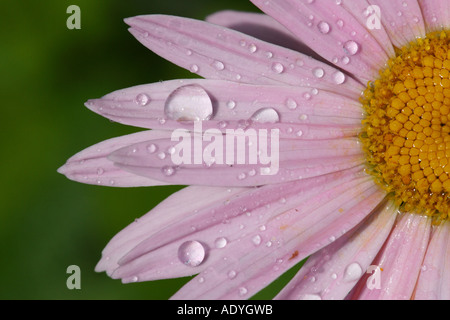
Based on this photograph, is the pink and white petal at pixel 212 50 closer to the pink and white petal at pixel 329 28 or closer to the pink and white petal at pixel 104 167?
the pink and white petal at pixel 329 28

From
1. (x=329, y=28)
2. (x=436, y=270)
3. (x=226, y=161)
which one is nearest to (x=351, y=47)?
(x=329, y=28)

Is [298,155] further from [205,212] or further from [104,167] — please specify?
[104,167]

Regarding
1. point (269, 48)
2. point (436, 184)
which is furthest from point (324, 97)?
point (436, 184)

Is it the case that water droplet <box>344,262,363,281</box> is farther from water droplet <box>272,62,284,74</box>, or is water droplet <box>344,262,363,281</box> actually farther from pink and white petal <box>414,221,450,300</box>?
water droplet <box>272,62,284,74</box>

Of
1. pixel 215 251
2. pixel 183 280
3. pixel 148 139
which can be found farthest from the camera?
pixel 183 280

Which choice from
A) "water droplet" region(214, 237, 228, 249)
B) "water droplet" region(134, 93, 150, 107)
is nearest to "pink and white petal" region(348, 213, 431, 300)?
"water droplet" region(214, 237, 228, 249)

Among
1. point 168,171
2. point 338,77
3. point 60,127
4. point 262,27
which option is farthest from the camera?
point 60,127

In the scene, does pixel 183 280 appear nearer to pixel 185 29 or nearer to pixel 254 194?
pixel 254 194
